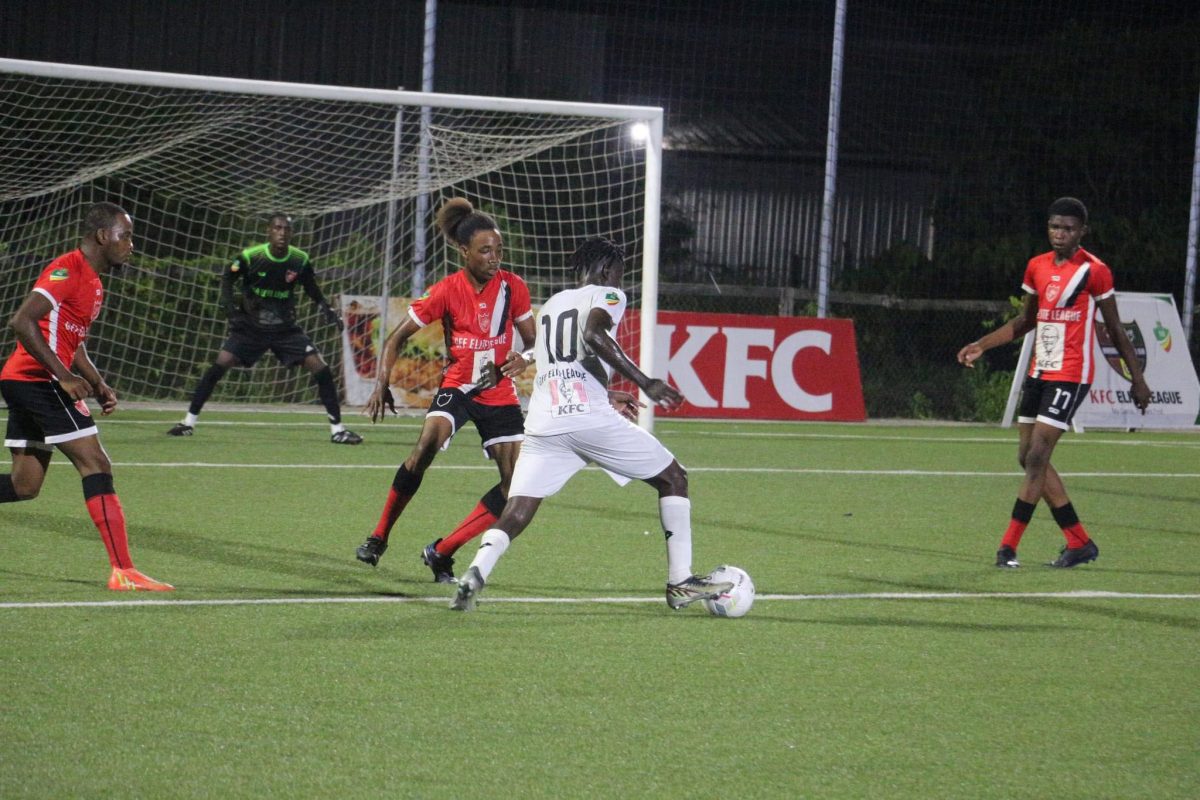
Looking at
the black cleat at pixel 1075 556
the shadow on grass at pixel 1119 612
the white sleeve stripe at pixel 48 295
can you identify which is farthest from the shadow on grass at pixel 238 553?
the black cleat at pixel 1075 556

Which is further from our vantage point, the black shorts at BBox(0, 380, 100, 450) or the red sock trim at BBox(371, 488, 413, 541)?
the red sock trim at BBox(371, 488, 413, 541)

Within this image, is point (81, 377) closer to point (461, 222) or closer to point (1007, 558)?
point (461, 222)

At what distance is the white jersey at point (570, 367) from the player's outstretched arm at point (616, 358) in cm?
6

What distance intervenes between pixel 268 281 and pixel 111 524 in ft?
25.5

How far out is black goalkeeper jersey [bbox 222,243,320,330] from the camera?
560 inches

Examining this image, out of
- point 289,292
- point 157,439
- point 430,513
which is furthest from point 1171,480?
point 157,439

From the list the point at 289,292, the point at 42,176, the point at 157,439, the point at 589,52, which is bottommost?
the point at 157,439

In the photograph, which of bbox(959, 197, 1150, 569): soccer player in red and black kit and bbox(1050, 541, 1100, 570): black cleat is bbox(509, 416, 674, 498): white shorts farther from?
bbox(1050, 541, 1100, 570): black cleat

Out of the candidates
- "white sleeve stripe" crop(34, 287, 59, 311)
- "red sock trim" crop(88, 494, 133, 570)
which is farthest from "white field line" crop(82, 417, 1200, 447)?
"white sleeve stripe" crop(34, 287, 59, 311)

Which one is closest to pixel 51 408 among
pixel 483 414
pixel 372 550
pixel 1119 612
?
pixel 372 550

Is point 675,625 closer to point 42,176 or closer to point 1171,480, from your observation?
point 1171,480

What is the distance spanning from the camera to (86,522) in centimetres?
895

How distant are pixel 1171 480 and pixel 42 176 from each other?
1160cm

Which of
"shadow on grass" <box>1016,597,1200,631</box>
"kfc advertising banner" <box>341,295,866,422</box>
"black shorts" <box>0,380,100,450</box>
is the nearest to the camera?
"shadow on grass" <box>1016,597,1200,631</box>
